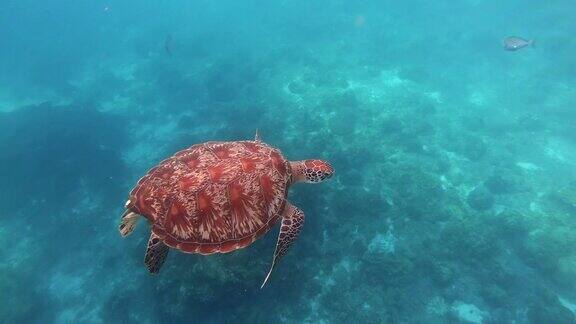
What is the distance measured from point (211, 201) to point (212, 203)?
0.13ft

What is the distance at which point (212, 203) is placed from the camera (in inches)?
222

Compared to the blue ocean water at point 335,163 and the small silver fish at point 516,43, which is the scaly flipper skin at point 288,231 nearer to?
the blue ocean water at point 335,163

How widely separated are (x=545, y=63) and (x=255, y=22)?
23018 millimetres

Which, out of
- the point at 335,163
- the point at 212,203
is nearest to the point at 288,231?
the point at 212,203

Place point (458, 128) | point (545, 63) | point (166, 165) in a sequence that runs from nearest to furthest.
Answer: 1. point (166, 165)
2. point (458, 128)
3. point (545, 63)

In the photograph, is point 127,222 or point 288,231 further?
point 127,222

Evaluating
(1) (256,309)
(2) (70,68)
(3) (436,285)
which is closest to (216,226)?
(1) (256,309)

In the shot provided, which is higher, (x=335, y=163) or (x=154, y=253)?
(x=154, y=253)

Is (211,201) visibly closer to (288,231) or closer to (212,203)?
(212,203)

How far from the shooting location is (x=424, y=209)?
11.4 metres

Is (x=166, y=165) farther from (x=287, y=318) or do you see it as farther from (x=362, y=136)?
(x=362, y=136)

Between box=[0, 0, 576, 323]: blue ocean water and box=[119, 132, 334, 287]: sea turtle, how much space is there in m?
3.67

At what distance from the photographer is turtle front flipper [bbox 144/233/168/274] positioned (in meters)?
5.88

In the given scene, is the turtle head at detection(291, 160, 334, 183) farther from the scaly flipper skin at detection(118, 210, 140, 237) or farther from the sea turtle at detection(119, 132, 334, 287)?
the scaly flipper skin at detection(118, 210, 140, 237)
